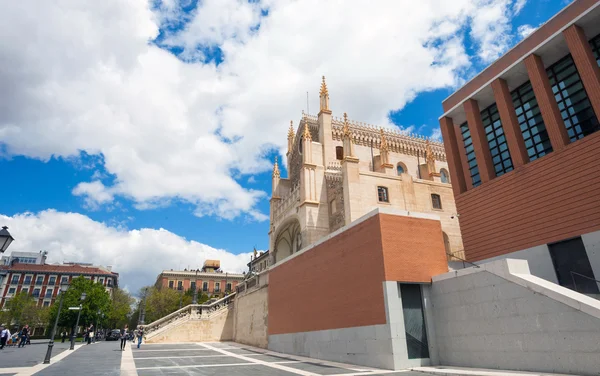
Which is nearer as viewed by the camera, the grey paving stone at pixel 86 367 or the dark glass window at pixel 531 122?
the grey paving stone at pixel 86 367

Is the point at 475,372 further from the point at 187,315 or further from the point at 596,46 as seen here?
the point at 187,315

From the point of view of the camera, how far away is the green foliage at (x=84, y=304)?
40.9 m

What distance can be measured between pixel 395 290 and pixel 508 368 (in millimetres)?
3718

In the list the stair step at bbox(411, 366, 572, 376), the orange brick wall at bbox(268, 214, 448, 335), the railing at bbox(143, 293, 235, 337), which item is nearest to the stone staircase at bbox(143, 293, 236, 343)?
the railing at bbox(143, 293, 235, 337)

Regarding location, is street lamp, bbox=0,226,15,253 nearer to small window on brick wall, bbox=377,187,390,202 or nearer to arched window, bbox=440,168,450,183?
small window on brick wall, bbox=377,187,390,202

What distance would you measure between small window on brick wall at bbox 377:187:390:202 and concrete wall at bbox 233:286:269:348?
10870 millimetres

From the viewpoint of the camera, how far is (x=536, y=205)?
16.8 metres

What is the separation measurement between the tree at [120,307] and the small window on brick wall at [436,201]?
49814 mm

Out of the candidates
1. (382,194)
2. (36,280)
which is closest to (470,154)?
(382,194)

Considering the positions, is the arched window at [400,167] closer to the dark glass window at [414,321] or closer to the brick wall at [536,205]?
the brick wall at [536,205]

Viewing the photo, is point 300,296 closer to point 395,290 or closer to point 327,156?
point 395,290

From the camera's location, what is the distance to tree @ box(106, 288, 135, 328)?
2191 inches

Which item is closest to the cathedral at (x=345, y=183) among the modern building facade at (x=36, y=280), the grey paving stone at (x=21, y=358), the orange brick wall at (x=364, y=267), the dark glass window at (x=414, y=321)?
the orange brick wall at (x=364, y=267)

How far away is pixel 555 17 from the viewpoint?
17.0 metres
